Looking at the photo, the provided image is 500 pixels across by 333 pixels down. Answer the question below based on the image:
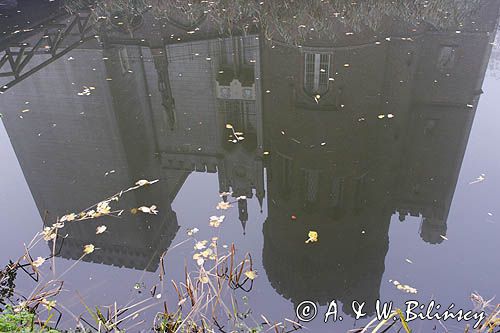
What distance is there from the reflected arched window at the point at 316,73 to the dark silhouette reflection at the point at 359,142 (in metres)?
0.03

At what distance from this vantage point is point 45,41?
38.3 feet

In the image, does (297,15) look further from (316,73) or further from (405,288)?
(405,288)

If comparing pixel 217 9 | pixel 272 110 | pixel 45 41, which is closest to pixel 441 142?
pixel 272 110

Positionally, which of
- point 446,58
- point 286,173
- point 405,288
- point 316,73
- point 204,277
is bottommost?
point 286,173

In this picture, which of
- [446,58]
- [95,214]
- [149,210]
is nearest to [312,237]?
[149,210]

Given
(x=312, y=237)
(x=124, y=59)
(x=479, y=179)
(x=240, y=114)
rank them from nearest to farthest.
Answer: (x=312, y=237) < (x=479, y=179) < (x=240, y=114) < (x=124, y=59)

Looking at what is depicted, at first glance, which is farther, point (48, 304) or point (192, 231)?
point (192, 231)

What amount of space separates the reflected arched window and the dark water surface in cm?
5

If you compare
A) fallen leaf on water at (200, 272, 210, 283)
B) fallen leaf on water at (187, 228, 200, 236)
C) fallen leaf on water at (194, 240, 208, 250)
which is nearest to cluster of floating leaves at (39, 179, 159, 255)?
fallen leaf on water at (187, 228, 200, 236)

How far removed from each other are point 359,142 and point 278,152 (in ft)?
4.50

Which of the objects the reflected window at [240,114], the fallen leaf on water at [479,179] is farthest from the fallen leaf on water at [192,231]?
the fallen leaf on water at [479,179]

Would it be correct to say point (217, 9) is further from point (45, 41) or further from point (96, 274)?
point (96, 274)

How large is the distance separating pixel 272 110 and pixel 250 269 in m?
4.67

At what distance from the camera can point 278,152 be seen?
266 inches
